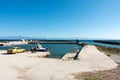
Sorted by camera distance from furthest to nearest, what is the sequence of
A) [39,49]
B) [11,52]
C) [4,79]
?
[39,49] → [11,52] → [4,79]

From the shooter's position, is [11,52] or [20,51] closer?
[11,52]

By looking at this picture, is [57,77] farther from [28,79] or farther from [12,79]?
[12,79]

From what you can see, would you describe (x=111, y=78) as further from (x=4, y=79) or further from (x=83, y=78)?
(x=4, y=79)

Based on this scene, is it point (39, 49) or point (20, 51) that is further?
point (39, 49)

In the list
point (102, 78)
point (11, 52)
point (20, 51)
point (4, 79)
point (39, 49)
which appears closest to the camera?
point (4, 79)

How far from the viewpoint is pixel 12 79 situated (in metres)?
12.9

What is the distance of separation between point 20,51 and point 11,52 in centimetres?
360

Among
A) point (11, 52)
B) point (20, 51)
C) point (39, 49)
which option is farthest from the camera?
point (39, 49)

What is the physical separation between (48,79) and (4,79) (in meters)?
3.04

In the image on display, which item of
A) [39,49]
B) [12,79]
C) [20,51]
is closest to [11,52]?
[20,51]

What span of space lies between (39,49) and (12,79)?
102ft

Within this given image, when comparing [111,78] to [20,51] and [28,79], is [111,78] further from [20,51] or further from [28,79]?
[20,51]

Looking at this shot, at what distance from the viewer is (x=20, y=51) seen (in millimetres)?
38500

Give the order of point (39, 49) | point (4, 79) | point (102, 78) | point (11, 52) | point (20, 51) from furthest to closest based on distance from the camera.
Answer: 1. point (39, 49)
2. point (20, 51)
3. point (11, 52)
4. point (102, 78)
5. point (4, 79)
